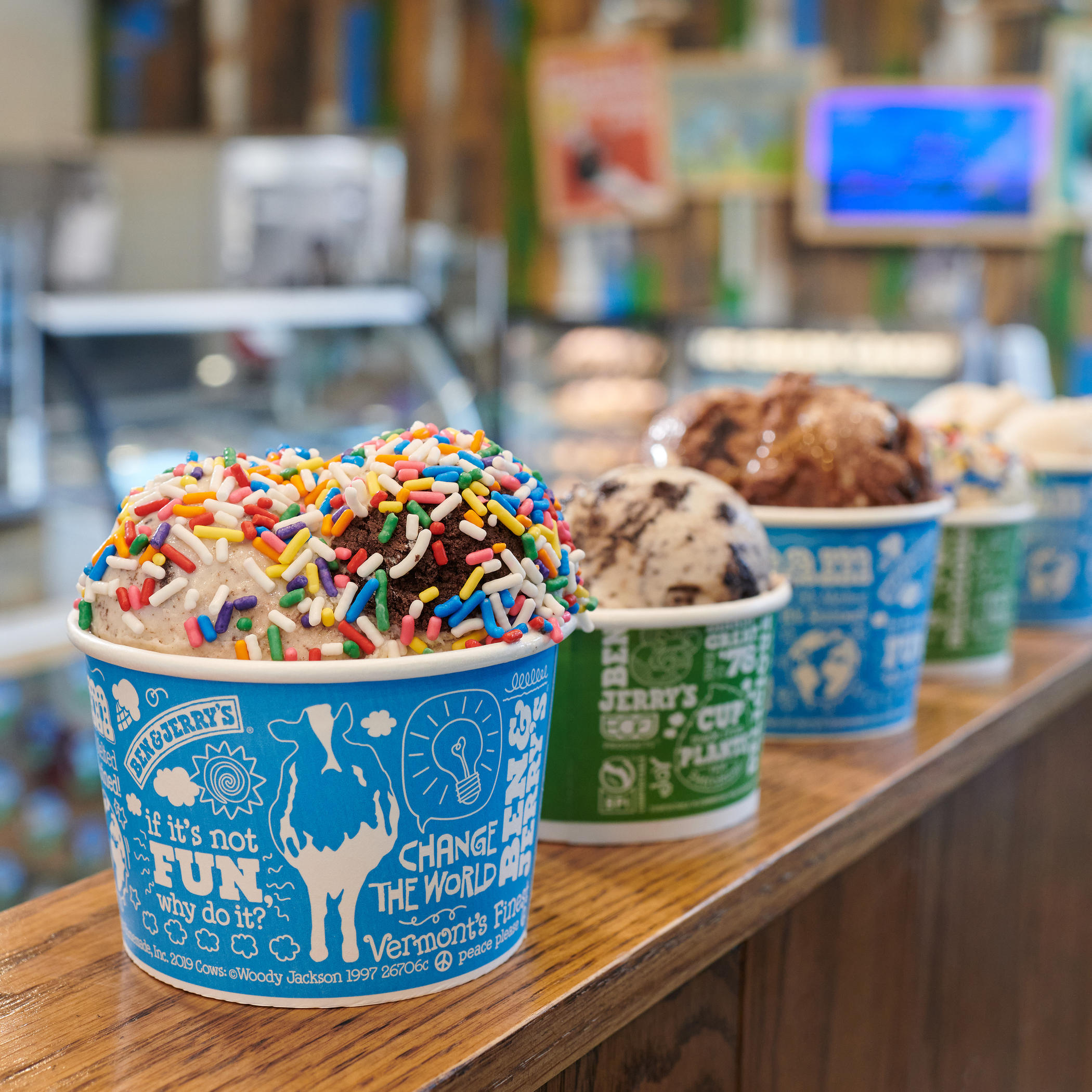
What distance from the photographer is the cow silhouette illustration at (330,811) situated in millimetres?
717

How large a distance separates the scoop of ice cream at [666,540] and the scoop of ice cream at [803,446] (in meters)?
0.18

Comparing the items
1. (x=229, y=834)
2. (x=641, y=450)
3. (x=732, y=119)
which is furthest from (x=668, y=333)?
(x=229, y=834)

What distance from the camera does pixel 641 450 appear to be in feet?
4.42

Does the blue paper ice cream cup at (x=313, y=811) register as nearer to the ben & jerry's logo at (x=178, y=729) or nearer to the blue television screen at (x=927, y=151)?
the ben & jerry's logo at (x=178, y=729)

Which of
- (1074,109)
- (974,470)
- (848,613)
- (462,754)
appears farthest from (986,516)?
(1074,109)

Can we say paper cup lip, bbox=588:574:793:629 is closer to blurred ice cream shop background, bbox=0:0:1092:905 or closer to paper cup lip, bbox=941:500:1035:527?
paper cup lip, bbox=941:500:1035:527

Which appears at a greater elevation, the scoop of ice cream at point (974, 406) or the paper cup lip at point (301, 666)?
the scoop of ice cream at point (974, 406)

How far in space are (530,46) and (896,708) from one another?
5.00 m


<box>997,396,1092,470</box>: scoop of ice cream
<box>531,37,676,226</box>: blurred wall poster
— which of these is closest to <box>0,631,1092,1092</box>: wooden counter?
<box>997,396,1092,470</box>: scoop of ice cream

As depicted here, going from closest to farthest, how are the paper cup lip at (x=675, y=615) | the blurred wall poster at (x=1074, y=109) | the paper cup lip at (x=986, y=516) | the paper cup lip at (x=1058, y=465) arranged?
the paper cup lip at (x=675, y=615), the paper cup lip at (x=986, y=516), the paper cup lip at (x=1058, y=465), the blurred wall poster at (x=1074, y=109)

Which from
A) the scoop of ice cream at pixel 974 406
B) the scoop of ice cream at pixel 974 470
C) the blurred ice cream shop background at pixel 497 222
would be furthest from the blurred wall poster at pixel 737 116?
the scoop of ice cream at pixel 974 470

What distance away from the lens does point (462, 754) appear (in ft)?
2.46

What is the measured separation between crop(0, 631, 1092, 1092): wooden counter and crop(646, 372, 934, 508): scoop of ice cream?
250mm

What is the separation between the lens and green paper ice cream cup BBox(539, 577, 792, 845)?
0.99 meters
